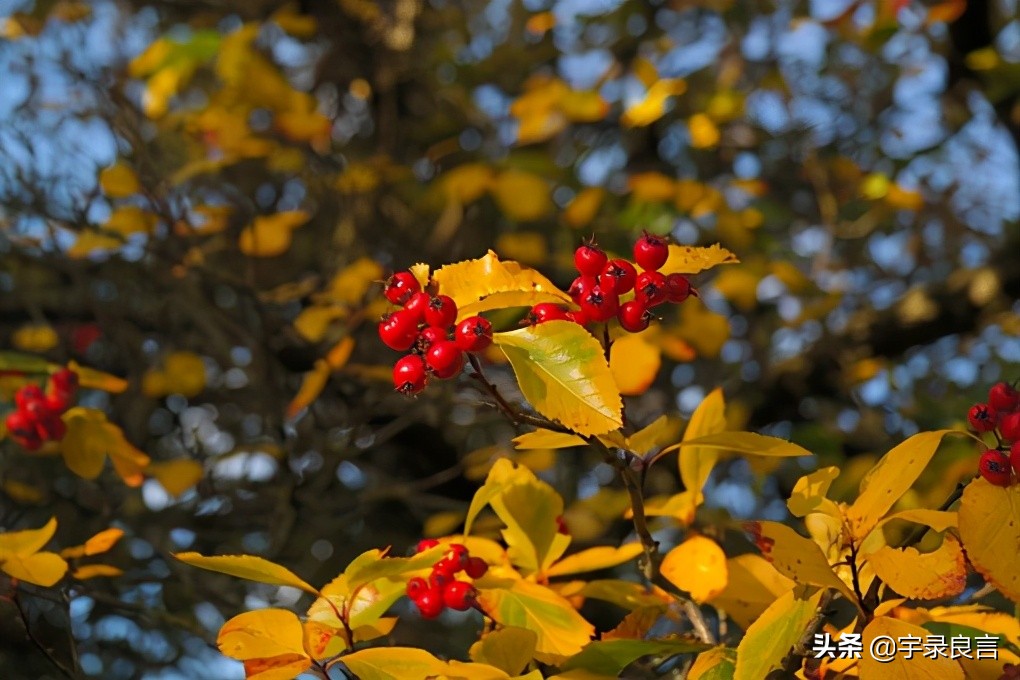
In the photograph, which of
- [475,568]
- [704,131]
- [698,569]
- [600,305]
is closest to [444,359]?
[600,305]

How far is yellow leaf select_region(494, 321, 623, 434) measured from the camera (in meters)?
0.74

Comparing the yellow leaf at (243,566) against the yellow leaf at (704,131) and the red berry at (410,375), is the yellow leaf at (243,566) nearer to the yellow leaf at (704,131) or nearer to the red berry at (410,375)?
the red berry at (410,375)

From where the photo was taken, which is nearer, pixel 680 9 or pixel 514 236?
pixel 514 236

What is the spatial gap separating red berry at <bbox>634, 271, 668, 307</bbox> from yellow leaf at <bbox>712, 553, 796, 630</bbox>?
317 mm

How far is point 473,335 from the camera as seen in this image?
80 centimetres

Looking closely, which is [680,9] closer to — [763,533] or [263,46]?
[263,46]

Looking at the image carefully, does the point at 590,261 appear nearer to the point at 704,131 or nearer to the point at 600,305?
the point at 600,305

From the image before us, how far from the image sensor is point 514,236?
2736 millimetres

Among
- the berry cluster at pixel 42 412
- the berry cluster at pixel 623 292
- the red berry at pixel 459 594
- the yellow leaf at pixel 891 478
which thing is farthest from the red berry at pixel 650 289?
the berry cluster at pixel 42 412

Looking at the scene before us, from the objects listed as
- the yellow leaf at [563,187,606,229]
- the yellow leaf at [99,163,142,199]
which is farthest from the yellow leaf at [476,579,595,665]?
the yellow leaf at [563,187,606,229]

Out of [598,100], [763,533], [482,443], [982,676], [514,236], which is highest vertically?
[763,533]

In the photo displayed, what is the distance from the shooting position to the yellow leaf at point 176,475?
6.48 ft

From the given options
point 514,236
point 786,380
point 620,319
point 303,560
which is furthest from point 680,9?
point 620,319

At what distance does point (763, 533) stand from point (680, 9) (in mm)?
2770
